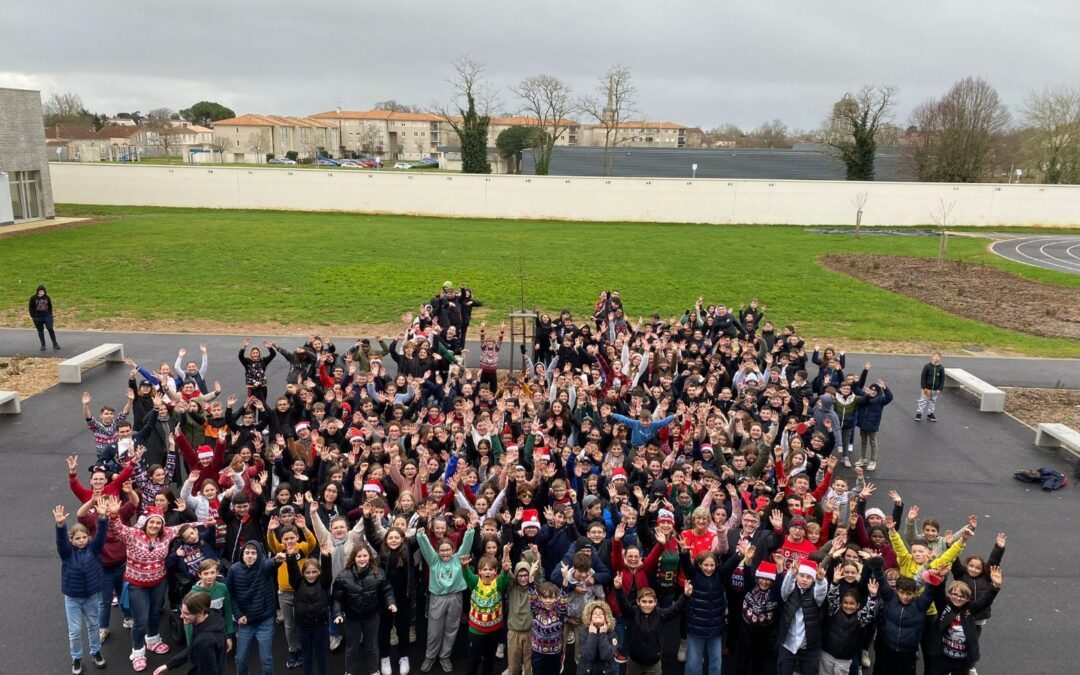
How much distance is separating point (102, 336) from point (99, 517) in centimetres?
1197

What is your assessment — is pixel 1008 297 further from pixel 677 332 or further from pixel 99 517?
pixel 99 517

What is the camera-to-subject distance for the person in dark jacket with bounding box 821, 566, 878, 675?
5391 mm

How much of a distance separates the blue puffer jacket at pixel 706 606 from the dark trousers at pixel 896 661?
A: 1.26 meters

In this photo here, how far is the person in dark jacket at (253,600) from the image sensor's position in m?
5.55

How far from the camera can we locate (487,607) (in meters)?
5.72

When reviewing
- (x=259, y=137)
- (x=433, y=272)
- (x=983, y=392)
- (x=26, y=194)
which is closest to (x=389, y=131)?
(x=259, y=137)

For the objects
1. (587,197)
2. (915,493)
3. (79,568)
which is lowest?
(915,493)

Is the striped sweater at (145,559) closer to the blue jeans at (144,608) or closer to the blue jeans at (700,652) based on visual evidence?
the blue jeans at (144,608)

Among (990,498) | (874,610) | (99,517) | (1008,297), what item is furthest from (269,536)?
(1008,297)

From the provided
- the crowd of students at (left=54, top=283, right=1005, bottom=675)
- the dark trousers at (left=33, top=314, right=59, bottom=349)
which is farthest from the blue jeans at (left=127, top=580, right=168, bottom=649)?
the dark trousers at (left=33, top=314, right=59, bottom=349)

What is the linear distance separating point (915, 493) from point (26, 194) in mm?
37112

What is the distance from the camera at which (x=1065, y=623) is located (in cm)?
685

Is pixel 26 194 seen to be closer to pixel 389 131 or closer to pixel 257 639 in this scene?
pixel 257 639

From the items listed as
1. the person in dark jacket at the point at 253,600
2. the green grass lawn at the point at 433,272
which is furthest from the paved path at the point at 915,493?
the green grass lawn at the point at 433,272
